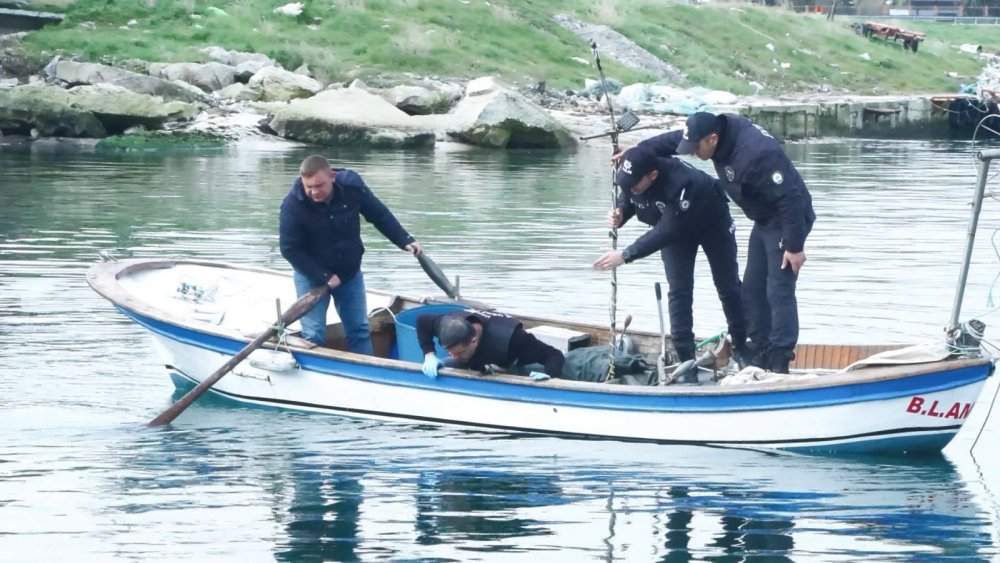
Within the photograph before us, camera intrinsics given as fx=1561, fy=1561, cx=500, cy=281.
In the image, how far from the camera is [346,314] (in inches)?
448

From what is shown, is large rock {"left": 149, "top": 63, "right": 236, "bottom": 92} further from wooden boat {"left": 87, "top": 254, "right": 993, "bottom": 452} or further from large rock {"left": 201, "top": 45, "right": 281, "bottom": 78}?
wooden boat {"left": 87, "top": 254, "right": 993, "bottom": 452}

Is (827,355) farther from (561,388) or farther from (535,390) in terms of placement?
(535,390)

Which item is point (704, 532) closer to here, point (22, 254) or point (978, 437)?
point (978, 437)

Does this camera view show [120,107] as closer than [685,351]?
No

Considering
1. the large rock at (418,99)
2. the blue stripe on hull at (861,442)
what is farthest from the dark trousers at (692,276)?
the large rock at (418,99)

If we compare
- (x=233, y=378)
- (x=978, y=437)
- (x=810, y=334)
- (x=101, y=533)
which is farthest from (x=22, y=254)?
(x=978, y=437)

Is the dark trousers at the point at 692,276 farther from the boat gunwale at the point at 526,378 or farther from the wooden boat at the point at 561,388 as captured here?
the boat gunwale at the point at 526,378

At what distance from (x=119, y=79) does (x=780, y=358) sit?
28.9m

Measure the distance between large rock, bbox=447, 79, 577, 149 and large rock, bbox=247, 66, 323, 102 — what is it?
12.9 feet

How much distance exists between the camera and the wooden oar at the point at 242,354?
1080cm

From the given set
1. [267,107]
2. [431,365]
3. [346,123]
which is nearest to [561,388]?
[431,365]

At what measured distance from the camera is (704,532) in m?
8.45

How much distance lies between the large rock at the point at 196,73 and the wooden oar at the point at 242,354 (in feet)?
A: 92.2

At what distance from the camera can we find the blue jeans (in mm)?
11195
